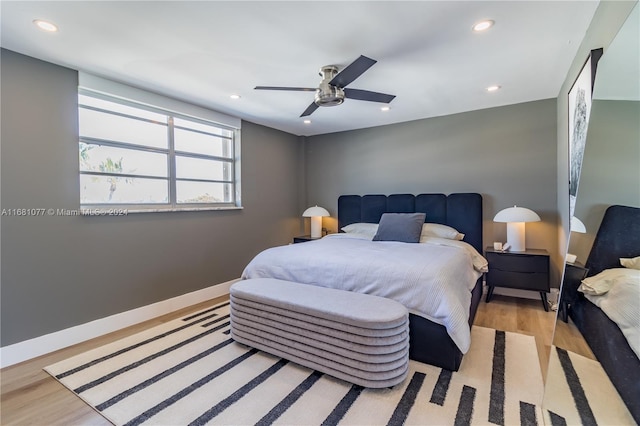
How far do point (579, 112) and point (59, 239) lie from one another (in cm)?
439

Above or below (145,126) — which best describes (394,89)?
above

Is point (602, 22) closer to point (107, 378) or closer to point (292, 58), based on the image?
point (292, 58)

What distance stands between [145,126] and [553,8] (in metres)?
3.69

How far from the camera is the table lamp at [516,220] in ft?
10.9

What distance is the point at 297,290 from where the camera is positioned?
2367 millimetres

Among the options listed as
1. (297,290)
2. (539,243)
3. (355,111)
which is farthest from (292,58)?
(539,243)

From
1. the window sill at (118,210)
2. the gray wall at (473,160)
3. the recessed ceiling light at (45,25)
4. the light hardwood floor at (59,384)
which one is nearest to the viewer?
the light hardwood floor at (59,384)

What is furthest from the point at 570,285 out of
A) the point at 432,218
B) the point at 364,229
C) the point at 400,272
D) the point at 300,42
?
the point at 364,229

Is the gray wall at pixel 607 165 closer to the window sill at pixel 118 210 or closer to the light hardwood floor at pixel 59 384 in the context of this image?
the light hardwood floor at pixel 59 384

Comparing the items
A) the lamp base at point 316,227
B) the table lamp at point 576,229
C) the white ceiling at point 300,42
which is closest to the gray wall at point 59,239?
the white ceiling at point 300,42

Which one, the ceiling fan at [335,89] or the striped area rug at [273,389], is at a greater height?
the ceiling fan at [335,89]

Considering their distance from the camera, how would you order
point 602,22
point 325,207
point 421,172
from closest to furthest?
point 602,22, point 421,172, point 325,207

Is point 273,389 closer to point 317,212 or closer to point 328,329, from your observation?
point 328,329

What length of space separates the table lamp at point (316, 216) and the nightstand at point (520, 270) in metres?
2.41
